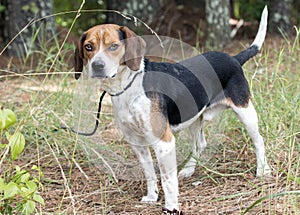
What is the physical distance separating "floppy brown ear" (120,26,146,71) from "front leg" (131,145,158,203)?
67 centimetres

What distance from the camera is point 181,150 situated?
429 cm

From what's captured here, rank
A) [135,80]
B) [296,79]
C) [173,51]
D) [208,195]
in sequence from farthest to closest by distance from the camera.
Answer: [173,51] → [296,79] → [208,195] → [135,80]

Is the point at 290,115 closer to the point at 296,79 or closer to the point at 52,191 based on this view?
the point at 296,79

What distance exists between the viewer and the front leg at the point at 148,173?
3617 mm

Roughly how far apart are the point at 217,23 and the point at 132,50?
4025 mm

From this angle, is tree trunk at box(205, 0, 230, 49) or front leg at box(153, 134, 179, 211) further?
tree trunk at box(205, 0, 230, 49)

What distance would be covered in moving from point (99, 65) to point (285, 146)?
5.56 feet

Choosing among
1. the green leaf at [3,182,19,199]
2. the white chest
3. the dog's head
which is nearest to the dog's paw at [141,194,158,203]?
the white chest

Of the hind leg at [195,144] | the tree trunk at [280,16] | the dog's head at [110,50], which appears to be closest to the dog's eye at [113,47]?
the dog's head at [110,50]

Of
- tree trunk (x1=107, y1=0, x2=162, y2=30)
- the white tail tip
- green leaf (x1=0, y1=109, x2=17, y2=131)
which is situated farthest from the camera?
tree trunk (x1=107, y1=0, x2=162, y2=30)

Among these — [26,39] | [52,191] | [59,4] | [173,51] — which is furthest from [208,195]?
[59,4]

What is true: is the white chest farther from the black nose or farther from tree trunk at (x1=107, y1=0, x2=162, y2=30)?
tree trunk at (x1=107, y1=0, x2=162, y2=30)

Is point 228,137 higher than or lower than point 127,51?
lower

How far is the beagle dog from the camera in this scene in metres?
3.18
